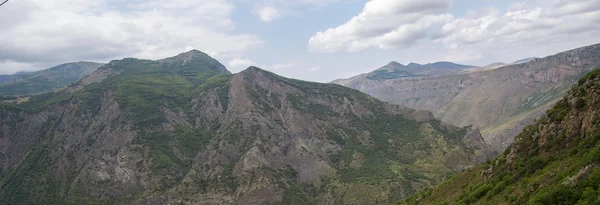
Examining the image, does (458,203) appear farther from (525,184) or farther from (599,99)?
(599,99)

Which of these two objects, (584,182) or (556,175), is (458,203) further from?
(584,182)

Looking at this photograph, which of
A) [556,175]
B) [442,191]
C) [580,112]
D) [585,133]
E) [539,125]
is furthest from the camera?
[442,191]

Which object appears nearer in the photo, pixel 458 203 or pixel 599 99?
pixel 599 99

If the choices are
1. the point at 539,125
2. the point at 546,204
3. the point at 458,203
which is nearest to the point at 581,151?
the point at 546,204

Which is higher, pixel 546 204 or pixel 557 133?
pixel 557 133

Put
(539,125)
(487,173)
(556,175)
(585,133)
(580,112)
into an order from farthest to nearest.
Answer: (487,173) < (539,125) < (580,112) < (585,133) < (556,175)

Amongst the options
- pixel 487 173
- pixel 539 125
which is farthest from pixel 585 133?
pixel 487 173

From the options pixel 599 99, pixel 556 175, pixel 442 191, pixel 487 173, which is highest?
pixel 599 99
